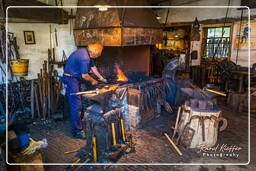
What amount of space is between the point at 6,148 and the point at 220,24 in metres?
7.44

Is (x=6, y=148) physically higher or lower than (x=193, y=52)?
lower

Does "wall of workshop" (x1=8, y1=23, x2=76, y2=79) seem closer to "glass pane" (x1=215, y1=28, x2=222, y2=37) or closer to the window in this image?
the window

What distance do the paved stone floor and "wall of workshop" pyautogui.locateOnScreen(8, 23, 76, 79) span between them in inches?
80.4

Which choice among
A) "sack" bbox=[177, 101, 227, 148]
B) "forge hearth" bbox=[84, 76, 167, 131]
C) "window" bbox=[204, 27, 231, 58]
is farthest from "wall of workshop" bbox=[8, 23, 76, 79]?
"window" bbox=[204, 27, 231, 58]

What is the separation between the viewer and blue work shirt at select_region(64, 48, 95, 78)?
3.96m

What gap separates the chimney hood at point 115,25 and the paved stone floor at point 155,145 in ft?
7.04

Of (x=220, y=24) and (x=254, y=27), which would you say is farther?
(x=220, y=24)

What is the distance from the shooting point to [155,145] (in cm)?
387

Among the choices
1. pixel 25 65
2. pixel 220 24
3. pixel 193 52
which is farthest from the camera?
pixel 193 52

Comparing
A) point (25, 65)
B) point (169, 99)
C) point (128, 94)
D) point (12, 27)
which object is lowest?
point (169, 99)

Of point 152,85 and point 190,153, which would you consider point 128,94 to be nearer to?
point 152,85

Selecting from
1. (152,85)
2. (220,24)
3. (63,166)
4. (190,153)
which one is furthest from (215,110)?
(220,24)

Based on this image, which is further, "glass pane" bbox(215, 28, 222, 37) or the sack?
"glass pane" bbox(215, 28, 222, 37)

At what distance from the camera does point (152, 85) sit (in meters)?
4.98
